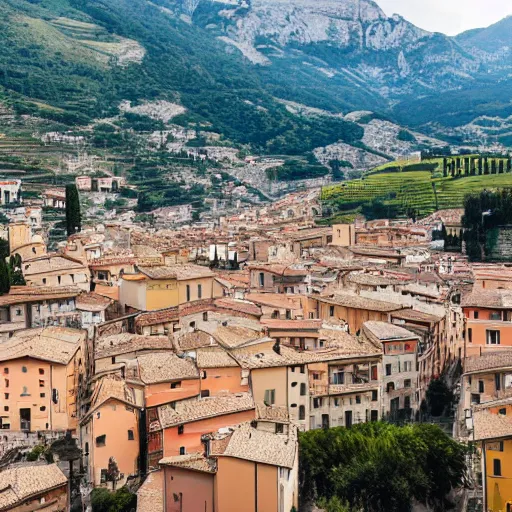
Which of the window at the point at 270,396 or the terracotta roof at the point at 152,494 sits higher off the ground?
the window at the point at 270,396

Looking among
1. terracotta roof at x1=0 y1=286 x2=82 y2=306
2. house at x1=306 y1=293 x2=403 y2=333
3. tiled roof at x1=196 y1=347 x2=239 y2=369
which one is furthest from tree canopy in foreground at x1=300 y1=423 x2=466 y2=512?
terracotta roof at x1=0 y1=286 x2=82 y2=306

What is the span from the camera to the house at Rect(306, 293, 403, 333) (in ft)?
108

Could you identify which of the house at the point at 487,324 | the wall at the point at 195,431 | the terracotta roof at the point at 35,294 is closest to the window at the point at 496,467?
the wall at the point at 195,431

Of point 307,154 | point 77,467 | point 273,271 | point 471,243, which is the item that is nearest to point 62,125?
point 307,154

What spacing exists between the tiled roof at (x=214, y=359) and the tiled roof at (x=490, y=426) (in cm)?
744

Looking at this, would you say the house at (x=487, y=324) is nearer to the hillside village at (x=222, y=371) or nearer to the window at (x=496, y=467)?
the hillside village at (x=222, y=371)

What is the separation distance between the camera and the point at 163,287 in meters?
36.6

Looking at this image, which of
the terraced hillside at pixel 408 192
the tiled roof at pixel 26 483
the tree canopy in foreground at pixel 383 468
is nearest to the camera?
the tiled roof at pixel 26 483

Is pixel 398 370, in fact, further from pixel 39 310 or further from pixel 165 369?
pixel 39 310

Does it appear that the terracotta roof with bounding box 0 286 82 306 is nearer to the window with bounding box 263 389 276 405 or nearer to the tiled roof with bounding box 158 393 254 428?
the tiled roof with bounding box 158 393 254 428

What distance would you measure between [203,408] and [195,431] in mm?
758

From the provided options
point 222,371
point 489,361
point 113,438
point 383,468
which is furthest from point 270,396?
point 489,361

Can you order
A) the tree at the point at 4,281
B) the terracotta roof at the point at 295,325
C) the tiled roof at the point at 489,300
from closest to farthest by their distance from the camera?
the tiled roof at the point at 489,300 → the terracotta roof at the point at 295,325 → the tree at the point at 4,281

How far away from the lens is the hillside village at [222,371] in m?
21.4
